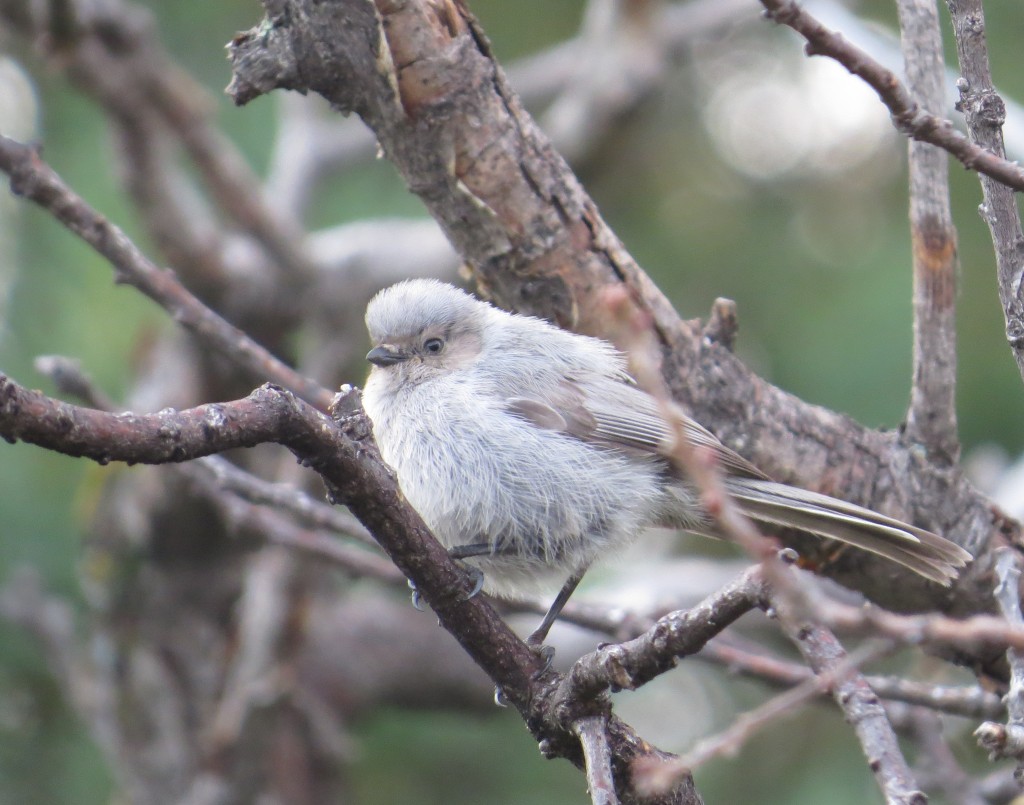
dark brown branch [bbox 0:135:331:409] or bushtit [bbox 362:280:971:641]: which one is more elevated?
dark brown branch [bbox 0:135:331:409]

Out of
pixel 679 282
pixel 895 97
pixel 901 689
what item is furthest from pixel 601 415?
pixel 679 282

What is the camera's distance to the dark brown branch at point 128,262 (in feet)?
9.42

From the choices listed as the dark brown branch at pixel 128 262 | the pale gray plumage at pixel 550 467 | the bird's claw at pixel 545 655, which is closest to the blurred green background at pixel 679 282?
the dark brown branch at pixel 128 262

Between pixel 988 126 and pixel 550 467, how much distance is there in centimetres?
145

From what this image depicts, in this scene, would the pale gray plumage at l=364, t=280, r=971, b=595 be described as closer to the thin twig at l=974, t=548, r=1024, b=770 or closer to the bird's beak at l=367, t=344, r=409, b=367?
the bird's beak at l=367, t=344, r=409, b=367

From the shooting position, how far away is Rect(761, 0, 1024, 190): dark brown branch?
187 centimetres

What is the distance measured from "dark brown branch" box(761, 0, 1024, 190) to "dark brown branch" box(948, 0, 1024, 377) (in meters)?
0.05

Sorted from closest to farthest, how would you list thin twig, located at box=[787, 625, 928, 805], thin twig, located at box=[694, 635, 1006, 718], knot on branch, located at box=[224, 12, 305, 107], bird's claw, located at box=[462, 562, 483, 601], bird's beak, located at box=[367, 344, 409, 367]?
thin twig, located at box=[787, 625, 928, 805] → bird's claw, located at box=[462, 562, 483, 601] → knot on branch, located at box=[224, 12, 305, 107] → thin twig, located at box=[694, 635, 1006, 718] → bird's beak, located at box=[367, 344, 409, 367]

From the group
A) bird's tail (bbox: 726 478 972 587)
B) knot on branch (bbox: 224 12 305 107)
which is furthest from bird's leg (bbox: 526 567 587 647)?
knot on branch (bbox: 224 12 305 107)

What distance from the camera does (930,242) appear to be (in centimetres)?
294

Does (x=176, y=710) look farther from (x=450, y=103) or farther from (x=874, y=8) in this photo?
(x=874, y=8)

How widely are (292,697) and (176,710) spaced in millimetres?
813

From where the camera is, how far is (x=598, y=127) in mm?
6648

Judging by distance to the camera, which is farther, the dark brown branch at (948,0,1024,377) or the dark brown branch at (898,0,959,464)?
the dark brown branch at (898,0,959,464)
